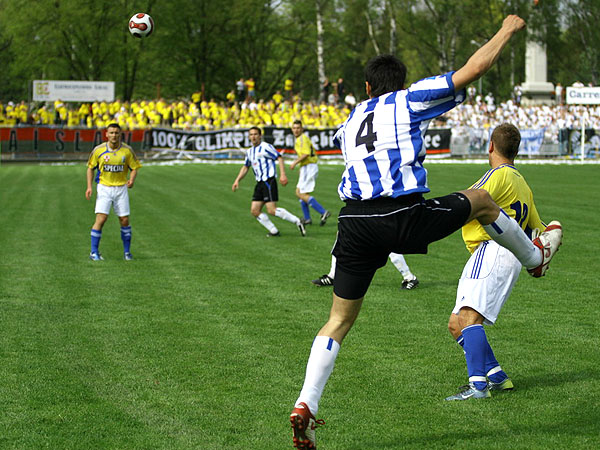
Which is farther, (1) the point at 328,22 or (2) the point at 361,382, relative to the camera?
(1) the point at 328,22

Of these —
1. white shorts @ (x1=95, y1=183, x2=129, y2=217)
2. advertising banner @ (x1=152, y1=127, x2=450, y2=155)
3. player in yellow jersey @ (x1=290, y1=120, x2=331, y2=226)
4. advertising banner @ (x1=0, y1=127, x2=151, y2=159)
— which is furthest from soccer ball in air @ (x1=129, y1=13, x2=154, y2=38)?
advertising banner @ (x1=0, y1=127, x2=151, y2=159)

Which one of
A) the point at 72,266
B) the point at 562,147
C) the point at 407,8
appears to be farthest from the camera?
the point at 407,8

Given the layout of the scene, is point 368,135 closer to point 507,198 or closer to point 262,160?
point 507,198

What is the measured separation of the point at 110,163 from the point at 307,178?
6236mm

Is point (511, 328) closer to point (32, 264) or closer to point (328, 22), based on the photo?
point (32, 264)

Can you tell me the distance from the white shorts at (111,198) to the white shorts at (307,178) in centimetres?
573

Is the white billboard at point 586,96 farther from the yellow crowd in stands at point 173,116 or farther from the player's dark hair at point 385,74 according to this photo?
the player's dark hair at point 385,74

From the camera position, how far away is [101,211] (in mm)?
12562

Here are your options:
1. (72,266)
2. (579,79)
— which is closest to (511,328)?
(72,266)

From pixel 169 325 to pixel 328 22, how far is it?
56.0m

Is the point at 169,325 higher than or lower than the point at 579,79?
lower

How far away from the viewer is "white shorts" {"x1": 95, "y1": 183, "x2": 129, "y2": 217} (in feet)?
41.0

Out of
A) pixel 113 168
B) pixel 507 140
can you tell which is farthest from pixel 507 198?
pixel 113 168

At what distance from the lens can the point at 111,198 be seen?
1255cm
